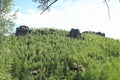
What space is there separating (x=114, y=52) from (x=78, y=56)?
859 inches

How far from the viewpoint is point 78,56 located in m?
150

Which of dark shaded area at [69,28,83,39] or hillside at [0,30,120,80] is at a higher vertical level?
dark shaded area at [69,28,83,39]

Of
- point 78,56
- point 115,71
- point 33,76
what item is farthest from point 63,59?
point 115,71

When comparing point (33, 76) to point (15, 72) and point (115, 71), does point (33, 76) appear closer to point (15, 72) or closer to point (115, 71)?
point (15, 72)

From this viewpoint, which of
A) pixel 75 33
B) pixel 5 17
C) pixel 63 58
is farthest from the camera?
pixel 75 33

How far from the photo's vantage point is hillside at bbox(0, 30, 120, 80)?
11231 centimetres

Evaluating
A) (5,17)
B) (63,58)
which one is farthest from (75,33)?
(5,17)

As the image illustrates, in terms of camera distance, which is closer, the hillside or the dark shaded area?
the hillside

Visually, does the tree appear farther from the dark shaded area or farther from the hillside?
the dark shaded area

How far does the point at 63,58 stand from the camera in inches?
5886

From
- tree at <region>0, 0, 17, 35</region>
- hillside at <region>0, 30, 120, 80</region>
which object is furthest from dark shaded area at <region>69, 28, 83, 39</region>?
tree at <region>0, 0, 17, 35</region>

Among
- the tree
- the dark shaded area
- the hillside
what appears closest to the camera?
the tree

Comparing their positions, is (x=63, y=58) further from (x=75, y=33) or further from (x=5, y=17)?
(x=5, y=17)

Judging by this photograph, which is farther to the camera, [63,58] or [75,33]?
[75,33]
